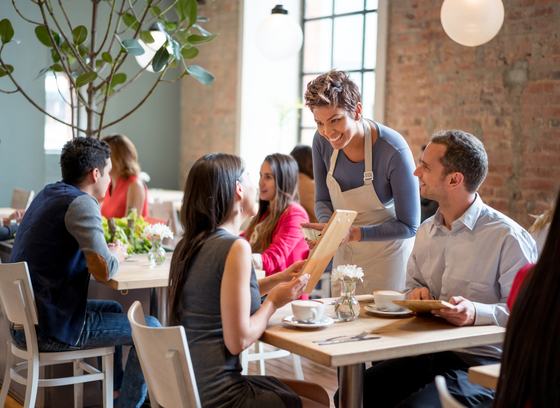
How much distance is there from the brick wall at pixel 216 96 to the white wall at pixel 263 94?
0.42 ft

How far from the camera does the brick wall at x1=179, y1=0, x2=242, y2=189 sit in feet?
23.6

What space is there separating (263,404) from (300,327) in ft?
0.81

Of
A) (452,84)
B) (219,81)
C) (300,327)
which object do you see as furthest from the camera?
(219,81)

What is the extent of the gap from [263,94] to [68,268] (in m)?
5.10

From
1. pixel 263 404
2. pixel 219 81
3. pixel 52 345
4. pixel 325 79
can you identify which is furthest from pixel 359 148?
pixel 219 81

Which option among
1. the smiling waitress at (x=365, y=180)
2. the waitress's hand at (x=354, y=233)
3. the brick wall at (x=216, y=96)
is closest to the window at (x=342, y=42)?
the brick wall at (x=216, y=96)

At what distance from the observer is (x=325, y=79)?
2.22 m

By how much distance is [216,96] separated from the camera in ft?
24.6

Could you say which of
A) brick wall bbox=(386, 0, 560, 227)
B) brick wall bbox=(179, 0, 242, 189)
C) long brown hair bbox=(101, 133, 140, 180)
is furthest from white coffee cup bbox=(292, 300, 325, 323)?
brick wall bbox=(179, 0, 242, 189)

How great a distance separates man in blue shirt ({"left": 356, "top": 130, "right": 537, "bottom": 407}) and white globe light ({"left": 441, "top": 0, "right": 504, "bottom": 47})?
6.92 ft

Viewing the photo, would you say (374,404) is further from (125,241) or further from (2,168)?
(2,168)

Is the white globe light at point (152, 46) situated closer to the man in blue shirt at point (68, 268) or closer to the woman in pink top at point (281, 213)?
the woman in pink top at point (281, 213)

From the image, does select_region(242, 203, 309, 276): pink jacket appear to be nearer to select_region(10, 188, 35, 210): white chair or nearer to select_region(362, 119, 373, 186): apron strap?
select_region(362, 119, 373, 186): apron strap

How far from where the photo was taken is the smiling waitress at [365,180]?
226 centimetres
